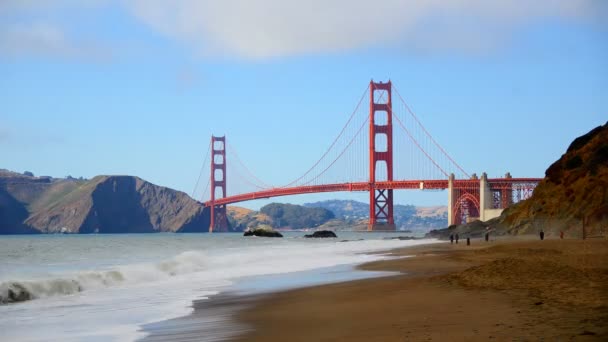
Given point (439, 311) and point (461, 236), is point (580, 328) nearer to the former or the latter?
point (439, 311)

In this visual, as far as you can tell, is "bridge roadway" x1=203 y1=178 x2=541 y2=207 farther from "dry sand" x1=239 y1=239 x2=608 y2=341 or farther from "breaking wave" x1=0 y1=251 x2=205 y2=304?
"dry sand" x1=239 y1=239 x2=608 y2=341

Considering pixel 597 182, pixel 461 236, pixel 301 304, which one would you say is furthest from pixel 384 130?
pixel 301 304

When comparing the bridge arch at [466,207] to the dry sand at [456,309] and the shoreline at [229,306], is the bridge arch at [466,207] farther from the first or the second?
the dry sand at [456,309]

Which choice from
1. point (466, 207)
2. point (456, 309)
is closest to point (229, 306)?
point (456, 309)

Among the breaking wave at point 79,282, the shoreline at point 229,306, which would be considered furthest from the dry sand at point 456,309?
the breaking wave at point 79,282

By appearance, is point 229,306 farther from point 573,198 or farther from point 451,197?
point 451,197

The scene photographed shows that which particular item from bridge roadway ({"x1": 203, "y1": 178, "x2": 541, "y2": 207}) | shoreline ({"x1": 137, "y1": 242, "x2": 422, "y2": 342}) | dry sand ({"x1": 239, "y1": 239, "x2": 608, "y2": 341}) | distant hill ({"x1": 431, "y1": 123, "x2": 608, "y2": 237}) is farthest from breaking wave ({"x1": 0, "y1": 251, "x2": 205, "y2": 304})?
bridge roadway ({"x1": 203, "y1": 178, "x2": 541, "y2": 207})
